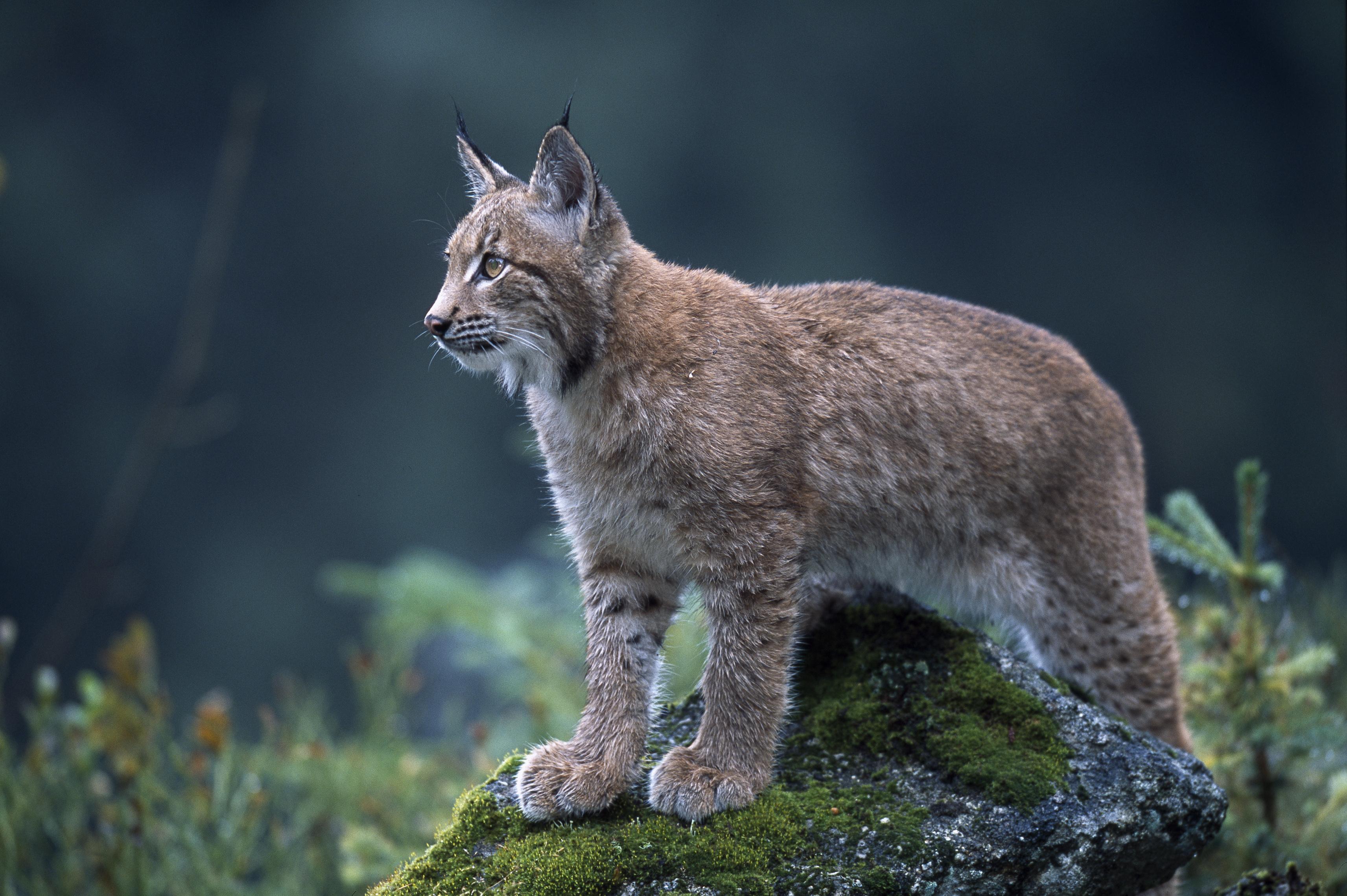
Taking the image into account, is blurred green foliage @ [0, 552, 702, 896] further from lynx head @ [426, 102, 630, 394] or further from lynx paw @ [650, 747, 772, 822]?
lynx head @ [426, 102, 630, 394]

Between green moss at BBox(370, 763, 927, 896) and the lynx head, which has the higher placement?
the lynx head

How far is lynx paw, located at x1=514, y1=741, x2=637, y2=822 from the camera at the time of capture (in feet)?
10.4

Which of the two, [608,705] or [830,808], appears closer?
[830,808]

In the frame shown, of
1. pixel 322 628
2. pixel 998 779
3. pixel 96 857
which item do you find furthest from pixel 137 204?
pixel 998 779

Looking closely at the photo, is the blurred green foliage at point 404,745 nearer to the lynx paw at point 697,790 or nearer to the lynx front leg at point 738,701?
the lynx front leg at point 738,701

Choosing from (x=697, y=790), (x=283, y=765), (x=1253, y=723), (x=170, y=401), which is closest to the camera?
(x=697, y=790)

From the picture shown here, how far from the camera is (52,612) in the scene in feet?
33.0

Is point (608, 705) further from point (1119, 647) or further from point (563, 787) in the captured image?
point (1119, 647)

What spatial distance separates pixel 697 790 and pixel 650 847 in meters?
0.22

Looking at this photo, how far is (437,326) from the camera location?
Result: 335cm

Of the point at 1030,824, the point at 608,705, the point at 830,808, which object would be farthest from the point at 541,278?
the point at 1030,824

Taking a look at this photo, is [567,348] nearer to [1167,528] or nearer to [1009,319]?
[1009,319]

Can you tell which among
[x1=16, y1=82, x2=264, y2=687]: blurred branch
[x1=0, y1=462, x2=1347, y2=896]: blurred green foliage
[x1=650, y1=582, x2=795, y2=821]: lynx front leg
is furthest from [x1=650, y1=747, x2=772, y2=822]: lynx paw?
[x1=16, y1=82, x2=264, y2=687]: blurred branch

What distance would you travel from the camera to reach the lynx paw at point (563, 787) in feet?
10.4
